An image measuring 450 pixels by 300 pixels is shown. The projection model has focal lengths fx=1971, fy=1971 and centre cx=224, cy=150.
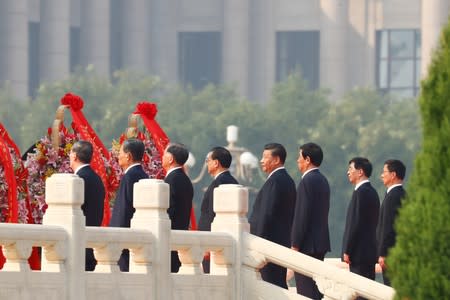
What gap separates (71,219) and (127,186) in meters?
1.72

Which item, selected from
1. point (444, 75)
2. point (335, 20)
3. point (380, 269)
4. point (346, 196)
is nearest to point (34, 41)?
point (335, 20)

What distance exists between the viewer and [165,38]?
74.9m

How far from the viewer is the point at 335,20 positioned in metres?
72.2

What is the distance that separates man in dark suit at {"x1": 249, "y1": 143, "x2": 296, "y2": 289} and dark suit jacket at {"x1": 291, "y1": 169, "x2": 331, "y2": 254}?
0.29ft

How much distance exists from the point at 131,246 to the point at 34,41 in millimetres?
56681

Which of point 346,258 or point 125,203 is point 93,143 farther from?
point 346,258

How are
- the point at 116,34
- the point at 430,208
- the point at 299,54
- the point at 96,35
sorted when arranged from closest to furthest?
the point at 430,208 < the point at 96,35 < the point at 116,34 < the point at 299,54

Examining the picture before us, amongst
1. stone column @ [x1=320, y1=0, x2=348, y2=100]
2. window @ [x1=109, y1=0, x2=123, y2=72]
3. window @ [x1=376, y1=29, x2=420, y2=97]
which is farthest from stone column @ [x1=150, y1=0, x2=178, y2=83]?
window @ [x1=376, y1=29, x2=420, y2=97]

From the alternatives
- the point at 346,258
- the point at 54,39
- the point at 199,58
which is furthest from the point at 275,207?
the point at 199,58

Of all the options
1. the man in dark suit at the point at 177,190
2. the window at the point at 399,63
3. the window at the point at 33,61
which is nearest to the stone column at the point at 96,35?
the window at the point at 33,61

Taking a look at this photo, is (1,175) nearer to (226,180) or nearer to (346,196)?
(226,180)

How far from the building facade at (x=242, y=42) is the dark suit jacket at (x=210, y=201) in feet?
177

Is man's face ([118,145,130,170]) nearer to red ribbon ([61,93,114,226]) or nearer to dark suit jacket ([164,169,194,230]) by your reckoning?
dark suit jacket ([164,169,194,230])

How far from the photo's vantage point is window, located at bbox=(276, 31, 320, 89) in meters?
73.8
